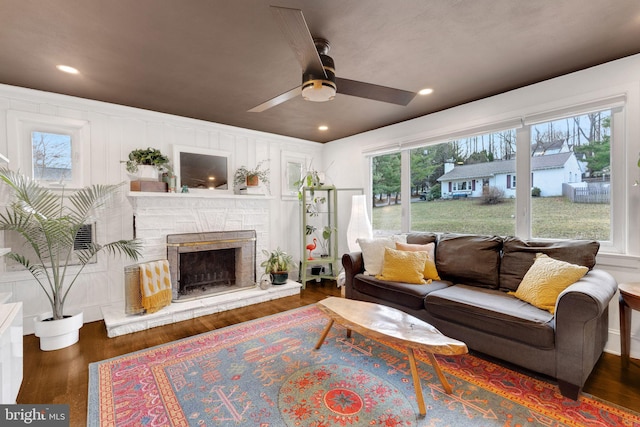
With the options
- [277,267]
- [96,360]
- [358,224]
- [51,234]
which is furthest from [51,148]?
[358,224]

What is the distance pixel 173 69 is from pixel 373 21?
5.64 ft

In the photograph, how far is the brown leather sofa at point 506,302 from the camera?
75.4 inches

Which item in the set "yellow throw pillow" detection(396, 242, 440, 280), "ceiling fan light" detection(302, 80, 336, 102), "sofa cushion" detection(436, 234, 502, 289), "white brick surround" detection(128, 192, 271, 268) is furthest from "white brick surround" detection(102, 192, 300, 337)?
"ceiling fan light" detection(302, 80, 336, 102)

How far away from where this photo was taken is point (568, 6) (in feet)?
5.80

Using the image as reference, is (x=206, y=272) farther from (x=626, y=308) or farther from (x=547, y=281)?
(x=626, y=308)

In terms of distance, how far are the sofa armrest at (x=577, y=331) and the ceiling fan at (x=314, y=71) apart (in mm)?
1771

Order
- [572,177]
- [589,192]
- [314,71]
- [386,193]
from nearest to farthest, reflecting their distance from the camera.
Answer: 1. [314,71]
2. [589,192]
3. [572,177]
4. [386,193]

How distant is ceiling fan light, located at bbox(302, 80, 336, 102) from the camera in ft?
5.93

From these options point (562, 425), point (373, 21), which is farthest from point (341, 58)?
point (562, 425)

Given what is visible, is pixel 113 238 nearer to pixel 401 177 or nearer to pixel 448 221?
pixel 401 177

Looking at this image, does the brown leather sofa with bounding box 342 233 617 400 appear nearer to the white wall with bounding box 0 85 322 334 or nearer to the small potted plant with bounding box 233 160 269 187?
the small potted plant with bounding box 233 160 269 187

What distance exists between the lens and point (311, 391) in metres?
2.00

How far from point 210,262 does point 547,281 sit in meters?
3.85

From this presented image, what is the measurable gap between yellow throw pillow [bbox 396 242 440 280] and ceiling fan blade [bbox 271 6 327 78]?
2218 mm
